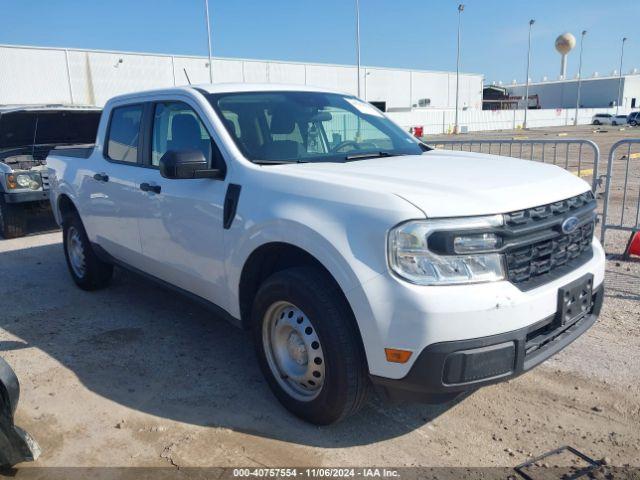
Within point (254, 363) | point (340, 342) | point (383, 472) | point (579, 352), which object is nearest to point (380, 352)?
point (340, 342)

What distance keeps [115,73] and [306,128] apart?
42.8 meters

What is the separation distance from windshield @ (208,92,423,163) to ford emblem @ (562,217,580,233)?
4.49 ft

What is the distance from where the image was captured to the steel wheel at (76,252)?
5574 mm

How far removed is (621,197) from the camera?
33.6ft

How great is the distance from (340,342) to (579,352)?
2.20 m

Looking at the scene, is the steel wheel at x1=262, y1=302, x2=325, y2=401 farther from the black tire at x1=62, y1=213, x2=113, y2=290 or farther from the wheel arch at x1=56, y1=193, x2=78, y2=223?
the wheel arch at x1=56, y1=193, x2=78, y2=223

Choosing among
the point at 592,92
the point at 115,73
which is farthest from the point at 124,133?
the point at 592,92

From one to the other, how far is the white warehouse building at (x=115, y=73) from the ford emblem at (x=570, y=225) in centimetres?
2577

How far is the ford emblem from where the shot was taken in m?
2.85

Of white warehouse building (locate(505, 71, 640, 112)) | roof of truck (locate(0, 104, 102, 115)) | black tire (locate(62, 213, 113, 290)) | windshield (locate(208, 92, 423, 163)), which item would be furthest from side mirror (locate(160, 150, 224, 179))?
white warehouse building (locate(505, 71, 640, 112))

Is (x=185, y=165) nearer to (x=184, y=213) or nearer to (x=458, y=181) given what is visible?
(x=184, y=213)

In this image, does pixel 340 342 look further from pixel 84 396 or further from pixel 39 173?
pixel 39 173

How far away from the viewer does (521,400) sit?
332 centimetres

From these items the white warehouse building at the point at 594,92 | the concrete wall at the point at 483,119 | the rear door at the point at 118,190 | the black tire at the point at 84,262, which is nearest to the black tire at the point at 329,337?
the rear door at the point at 118,190
